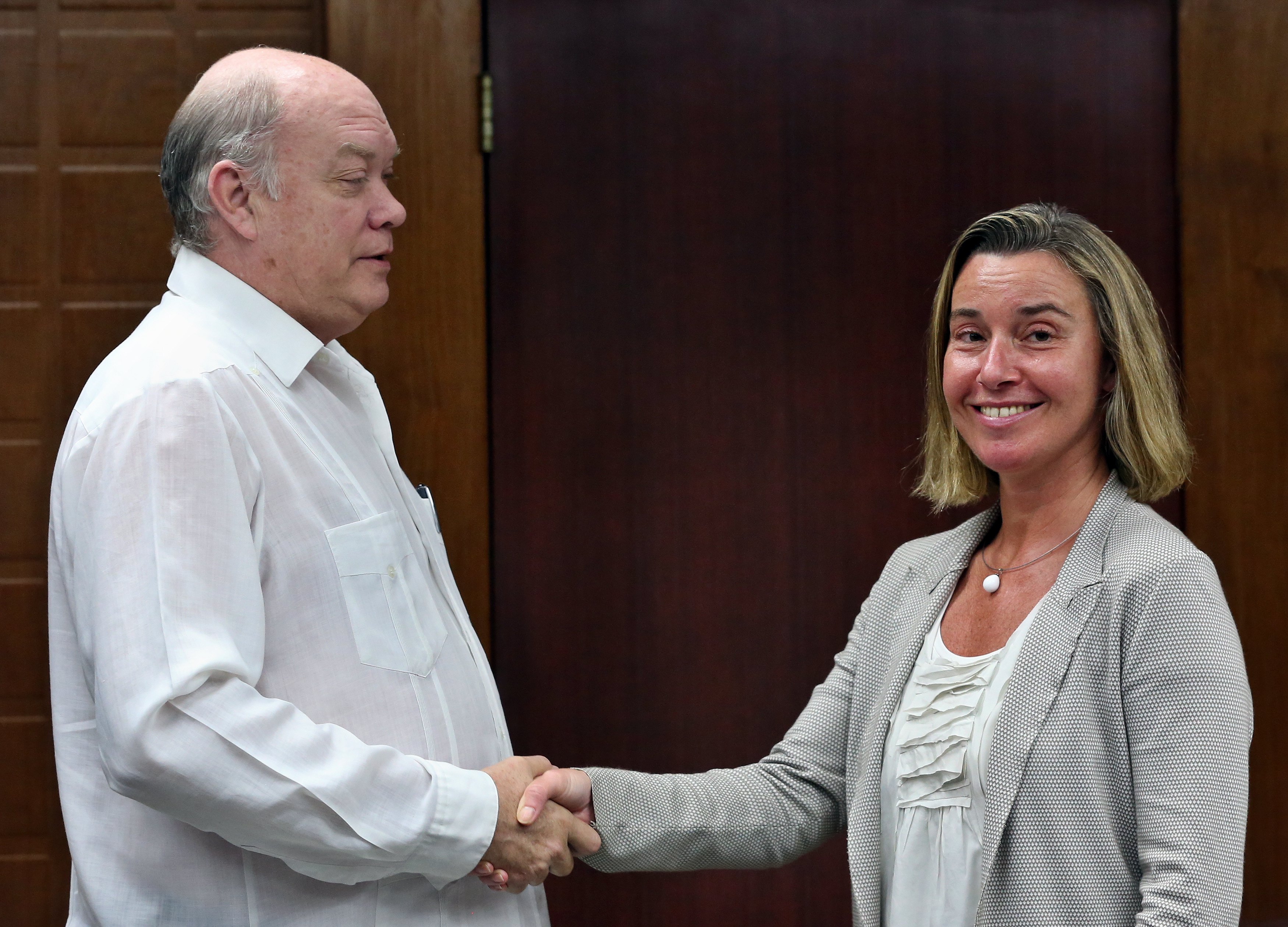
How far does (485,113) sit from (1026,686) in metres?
1.63

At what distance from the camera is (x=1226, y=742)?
1.34 m

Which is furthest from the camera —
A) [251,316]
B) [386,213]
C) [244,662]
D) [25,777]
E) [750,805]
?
[25,777]

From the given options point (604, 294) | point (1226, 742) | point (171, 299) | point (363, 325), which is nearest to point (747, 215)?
point (604, 294)

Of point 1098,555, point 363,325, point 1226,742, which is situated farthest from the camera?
point 363,325

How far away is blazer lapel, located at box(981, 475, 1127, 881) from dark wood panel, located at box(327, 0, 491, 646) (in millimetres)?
1320

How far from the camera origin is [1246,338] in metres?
2.59

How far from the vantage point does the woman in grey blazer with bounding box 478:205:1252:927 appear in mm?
1359

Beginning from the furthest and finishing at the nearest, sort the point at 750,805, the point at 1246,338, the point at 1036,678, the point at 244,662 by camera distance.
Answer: the point at 1246,338 → the point at 750,805 → the point at 1036,678 → the point at 244,662

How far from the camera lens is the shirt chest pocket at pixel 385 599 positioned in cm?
146

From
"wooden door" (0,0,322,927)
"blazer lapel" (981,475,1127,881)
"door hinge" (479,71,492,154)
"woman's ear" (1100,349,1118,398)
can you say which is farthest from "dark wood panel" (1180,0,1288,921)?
"wooden door" (0,0,322,927)

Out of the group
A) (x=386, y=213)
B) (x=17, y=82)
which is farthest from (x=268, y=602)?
(x=17, y=82)

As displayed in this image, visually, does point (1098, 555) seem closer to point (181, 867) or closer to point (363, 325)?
point (181, 867)

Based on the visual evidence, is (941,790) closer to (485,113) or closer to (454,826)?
(454,826)

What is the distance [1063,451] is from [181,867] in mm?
1166
